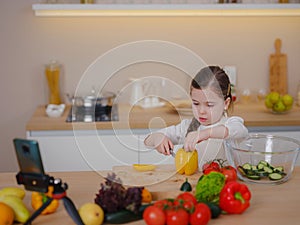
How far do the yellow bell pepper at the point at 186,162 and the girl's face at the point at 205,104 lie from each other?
0.23 meters

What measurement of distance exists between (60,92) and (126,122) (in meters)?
0.62

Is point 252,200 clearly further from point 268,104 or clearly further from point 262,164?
point 268,104

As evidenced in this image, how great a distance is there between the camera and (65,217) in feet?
5.02

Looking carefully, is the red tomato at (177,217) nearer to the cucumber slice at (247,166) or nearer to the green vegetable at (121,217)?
the green vegetable at (121,217)

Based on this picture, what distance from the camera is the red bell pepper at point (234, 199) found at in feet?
5.02

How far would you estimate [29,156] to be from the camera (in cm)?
142

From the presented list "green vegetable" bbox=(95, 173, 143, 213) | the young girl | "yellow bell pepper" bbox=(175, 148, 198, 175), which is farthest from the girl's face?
"green vegetable" bbox=(95, 173, 143, 213)

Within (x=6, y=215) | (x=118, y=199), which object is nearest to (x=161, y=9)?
(x=118, y=199)

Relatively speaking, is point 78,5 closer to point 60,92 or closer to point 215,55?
point 60,92

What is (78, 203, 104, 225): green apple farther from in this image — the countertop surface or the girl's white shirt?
the countertop surface

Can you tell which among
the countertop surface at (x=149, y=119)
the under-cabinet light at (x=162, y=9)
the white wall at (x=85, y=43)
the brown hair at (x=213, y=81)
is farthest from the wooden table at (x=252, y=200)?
the white wall at (x=85, y=43)

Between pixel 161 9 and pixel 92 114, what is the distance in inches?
29.3

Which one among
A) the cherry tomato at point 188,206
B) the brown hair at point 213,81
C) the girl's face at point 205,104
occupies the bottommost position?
the cherry tomato at point 188,206

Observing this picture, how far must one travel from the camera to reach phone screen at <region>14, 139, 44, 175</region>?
141cm
